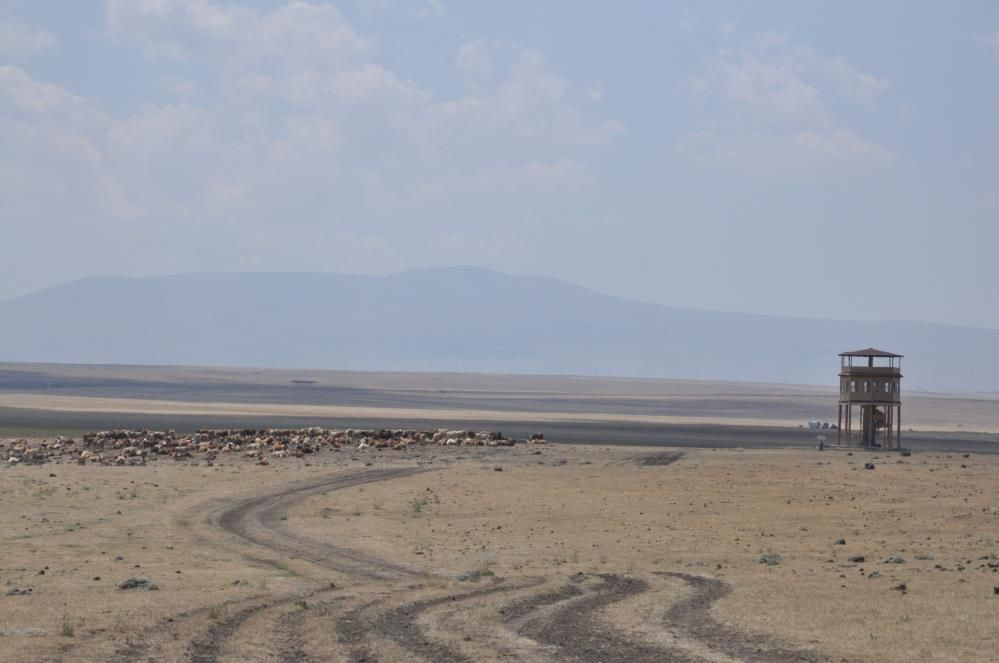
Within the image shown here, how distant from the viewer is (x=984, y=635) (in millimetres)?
19656

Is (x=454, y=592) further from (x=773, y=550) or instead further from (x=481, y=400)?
(x=481, y=400)

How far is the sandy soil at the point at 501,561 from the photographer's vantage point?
62.9 ft

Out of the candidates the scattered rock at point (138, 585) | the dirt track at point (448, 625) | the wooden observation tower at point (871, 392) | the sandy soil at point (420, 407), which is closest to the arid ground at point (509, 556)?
the dirt track at point (448, 625)

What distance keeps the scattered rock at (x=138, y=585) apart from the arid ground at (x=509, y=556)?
0.88ft

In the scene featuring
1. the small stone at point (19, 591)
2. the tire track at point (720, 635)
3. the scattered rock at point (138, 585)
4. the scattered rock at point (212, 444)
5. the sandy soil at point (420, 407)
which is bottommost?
the small stone at point (19, 591)

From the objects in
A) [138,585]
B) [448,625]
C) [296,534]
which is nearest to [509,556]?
[296,534]

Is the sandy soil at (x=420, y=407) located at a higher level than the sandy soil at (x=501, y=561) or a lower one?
higher

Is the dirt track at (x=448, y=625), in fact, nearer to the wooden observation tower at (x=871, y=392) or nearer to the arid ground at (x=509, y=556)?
the arid ground at (x=509, y=556)

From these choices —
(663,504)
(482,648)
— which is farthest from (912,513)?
(482,648)

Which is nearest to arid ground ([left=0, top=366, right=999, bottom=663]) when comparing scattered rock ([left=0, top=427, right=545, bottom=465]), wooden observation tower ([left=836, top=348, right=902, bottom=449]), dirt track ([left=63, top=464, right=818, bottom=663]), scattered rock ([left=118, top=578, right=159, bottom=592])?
dirt track ([left=63, top=464, right=818, bottom=663])

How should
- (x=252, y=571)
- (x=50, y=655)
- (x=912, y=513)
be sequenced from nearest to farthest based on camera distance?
(x=50, y=655) → (x=252, y=571) → (x=912, y=513)

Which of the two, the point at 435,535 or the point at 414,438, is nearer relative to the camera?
the point at 435,535

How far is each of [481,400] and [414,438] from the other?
92.7m

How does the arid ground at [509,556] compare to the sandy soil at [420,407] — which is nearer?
the arid ground at [509,556]
